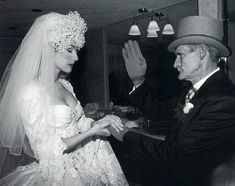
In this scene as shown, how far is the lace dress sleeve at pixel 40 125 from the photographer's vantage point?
2.13 m

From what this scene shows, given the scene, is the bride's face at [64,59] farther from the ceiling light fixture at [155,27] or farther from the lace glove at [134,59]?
the ceiling light fixture at [155,27]

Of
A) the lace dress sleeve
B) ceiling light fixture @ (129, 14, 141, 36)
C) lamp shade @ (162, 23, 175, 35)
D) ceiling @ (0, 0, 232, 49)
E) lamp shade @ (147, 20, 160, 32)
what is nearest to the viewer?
the lace dress sleeve

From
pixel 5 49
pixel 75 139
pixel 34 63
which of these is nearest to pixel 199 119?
pixel 75 139

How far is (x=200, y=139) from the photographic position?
1.99 meters

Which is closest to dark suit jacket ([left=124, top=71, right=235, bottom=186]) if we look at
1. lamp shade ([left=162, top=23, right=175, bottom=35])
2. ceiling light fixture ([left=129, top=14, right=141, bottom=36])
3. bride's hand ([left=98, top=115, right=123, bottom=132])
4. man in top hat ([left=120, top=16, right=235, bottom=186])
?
man in top hat ([left=120, top=16, right=235, bottom=186])

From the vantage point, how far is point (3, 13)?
214 inches

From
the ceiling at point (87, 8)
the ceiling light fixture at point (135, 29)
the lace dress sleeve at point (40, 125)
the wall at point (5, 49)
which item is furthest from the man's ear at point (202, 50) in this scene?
the wall at point (5, 49)

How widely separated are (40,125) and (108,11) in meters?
3.65

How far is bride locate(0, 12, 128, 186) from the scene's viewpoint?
2168 mm

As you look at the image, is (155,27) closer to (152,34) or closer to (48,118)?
(152,34)

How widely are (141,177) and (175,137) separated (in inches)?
98.9

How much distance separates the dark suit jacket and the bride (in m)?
0.39

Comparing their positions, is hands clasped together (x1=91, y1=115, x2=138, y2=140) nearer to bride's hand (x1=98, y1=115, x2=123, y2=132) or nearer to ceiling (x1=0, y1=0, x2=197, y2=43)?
bride's hand (x1=98, y1=115, x2=123, y2=132)

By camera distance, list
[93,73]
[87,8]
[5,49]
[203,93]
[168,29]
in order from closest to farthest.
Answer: [203,93] → [168,29] → [87,8] → [93,73] → [5,49]
